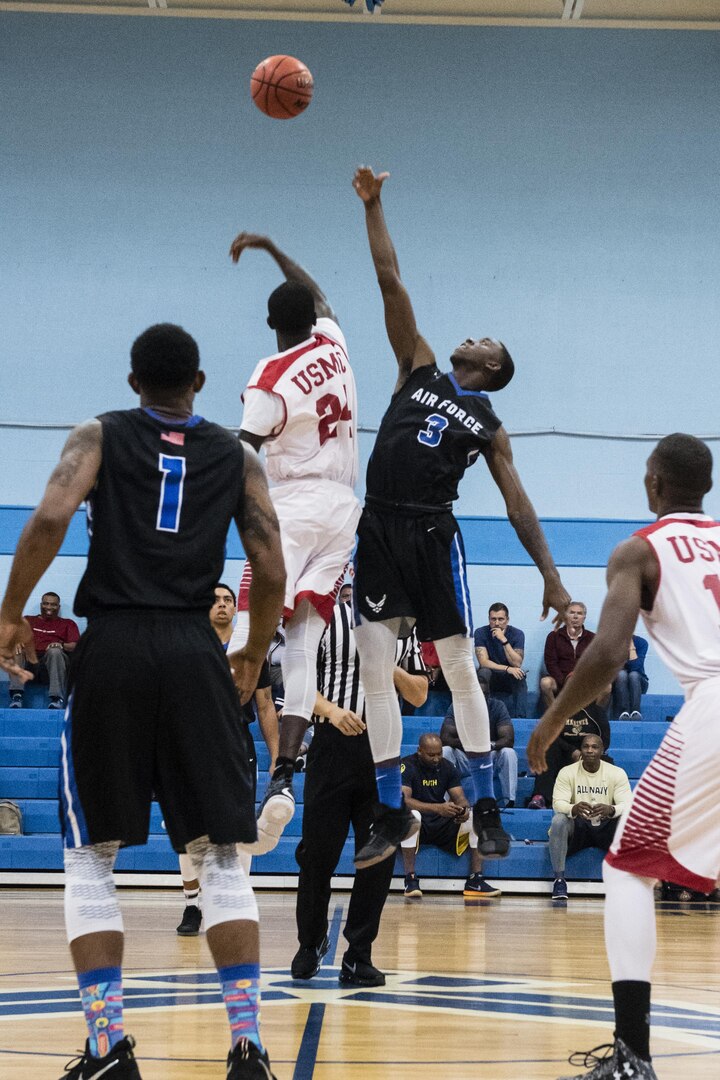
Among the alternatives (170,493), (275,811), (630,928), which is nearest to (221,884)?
(170,493)

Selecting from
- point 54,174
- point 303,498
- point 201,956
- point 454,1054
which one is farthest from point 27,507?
point 454,1054

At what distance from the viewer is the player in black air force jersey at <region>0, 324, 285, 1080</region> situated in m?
3.80

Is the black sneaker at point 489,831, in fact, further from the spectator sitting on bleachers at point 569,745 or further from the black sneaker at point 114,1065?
the spectator sitting on bleachers at point 569,745

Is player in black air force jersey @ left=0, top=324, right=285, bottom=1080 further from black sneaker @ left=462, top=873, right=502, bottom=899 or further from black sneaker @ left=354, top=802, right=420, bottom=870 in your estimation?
black sneaker @ left=462, top=873, right=502, bottom=899

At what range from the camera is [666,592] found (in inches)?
166

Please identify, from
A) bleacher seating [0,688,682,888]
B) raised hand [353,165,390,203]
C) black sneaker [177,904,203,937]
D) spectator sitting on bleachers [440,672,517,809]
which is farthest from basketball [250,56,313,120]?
bleacher seating [0,688,682,888]

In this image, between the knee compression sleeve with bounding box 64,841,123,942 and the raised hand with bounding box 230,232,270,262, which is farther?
the raised hand with bounding box 230,232,270,262

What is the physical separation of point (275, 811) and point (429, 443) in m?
1.84

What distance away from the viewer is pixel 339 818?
7.12 meters

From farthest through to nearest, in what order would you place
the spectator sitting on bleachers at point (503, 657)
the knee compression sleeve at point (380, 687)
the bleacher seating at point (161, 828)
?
the spectator sitting on bleachers at point (503, 657) → the bleacher seating at point (161, 828) → the knee compression sleeve at point (380, 687)

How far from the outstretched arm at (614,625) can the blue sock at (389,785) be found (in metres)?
2.12

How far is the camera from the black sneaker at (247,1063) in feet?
11.9

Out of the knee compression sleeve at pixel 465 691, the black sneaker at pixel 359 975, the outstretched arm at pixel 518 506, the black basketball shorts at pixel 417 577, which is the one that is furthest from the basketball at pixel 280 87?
the black sneaker at pixel 359 975

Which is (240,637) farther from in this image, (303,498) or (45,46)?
(45,46)
